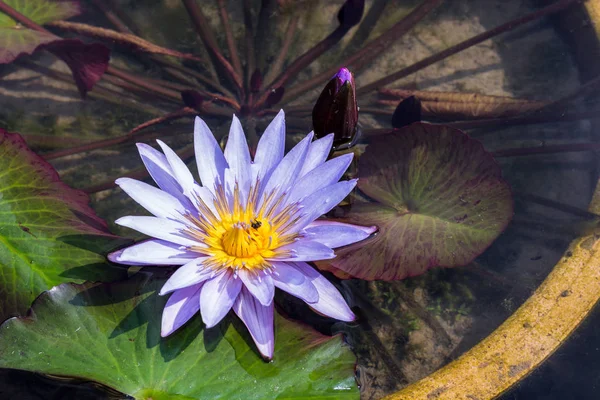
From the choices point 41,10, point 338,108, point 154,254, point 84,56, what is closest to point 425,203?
point 338,108

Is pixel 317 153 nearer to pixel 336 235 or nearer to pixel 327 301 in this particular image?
pixel 336 235

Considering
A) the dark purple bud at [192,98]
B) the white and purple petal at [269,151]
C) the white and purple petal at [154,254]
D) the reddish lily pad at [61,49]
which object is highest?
the reddish lily pad at [61,49]

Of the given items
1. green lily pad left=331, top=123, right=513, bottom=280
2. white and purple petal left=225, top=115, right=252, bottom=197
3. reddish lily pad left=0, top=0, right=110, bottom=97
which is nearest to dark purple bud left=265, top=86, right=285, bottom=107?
green lily pad left=331, top=123, right=513, bottom=280

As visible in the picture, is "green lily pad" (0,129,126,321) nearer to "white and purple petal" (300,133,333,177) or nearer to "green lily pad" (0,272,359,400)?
"green lily pad" (0,272,359,400)

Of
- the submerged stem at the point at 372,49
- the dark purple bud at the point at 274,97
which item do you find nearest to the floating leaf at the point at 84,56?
the dark purple bud at the point at 274,97

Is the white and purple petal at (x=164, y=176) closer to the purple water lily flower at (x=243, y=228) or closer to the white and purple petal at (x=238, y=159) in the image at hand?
the purple water lily flower at (x=243, y=228)
